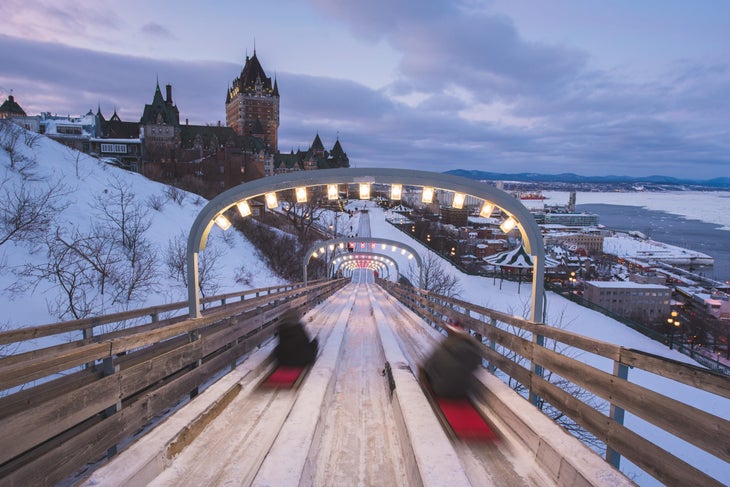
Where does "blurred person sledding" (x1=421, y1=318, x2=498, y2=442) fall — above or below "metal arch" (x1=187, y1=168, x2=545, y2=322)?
below

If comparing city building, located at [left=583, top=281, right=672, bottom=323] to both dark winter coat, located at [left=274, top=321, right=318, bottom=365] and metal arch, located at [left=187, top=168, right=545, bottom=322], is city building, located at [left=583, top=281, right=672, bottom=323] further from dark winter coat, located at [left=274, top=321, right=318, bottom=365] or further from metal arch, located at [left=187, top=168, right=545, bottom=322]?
dark winter coat, located at [left=274, top=321, right=318, bottom=365]

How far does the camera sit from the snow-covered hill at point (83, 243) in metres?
12.6

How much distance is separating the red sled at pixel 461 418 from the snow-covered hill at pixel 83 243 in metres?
11.4

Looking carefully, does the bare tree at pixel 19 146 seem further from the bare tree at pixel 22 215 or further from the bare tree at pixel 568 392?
the bare tree at pixel 568 392

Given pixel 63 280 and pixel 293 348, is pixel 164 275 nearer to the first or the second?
pixel 63 280

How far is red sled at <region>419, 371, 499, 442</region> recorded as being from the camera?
3980 millimetres

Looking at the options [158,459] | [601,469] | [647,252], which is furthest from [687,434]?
[647,252]

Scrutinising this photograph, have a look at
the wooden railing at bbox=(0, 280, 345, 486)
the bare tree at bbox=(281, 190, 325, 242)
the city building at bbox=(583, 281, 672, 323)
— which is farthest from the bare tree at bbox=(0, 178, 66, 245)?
the city building at bbox=(583, 281, 672, 323)

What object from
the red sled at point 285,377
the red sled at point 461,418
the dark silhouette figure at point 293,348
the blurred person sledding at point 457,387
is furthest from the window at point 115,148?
the red sled at point 461,418

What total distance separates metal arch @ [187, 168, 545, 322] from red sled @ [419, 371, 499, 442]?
151 cm

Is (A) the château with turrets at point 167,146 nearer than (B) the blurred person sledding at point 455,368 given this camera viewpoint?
No

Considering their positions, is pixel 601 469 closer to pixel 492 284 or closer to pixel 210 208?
pixel 210 208

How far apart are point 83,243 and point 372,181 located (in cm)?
1530

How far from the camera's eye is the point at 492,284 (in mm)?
42250
